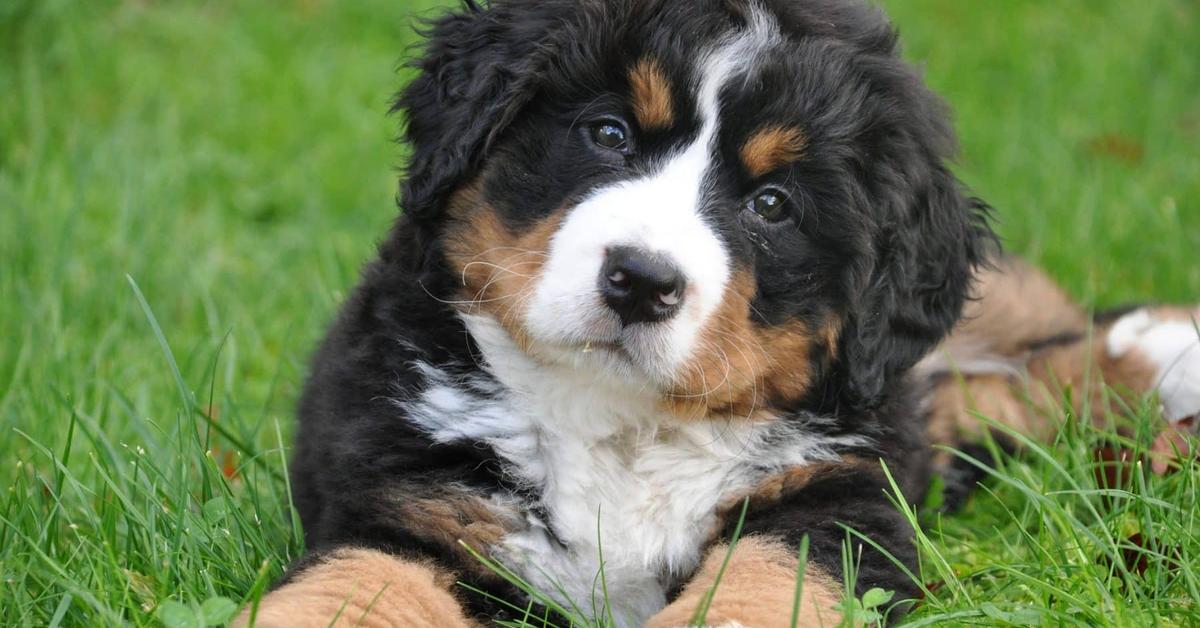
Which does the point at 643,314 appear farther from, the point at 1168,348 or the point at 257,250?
the point at 257,250

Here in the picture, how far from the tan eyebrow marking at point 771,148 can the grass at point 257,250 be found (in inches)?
31.6

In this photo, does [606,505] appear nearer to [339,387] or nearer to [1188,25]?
[339,387]

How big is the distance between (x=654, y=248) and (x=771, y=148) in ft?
1.36

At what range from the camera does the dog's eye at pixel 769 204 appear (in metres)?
2.89

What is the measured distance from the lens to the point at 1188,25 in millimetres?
8008

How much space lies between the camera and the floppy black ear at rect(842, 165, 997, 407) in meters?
3.02

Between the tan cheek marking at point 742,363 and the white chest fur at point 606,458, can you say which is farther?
the white chest fur at point 606,458

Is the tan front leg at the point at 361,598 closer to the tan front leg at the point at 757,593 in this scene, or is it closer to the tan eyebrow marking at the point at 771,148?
the tan front leg at the point at 757,593

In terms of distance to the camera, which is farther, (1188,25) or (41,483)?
(1188,25)

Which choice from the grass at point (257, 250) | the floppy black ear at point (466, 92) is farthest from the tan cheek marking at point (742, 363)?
the floppy black ear at point (466, 92)

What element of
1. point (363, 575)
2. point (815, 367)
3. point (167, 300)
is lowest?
point (167, 300)

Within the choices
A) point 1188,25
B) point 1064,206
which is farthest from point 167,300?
point 1188,25

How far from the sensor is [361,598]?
249 centimetres

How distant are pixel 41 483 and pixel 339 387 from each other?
27.1 inches
